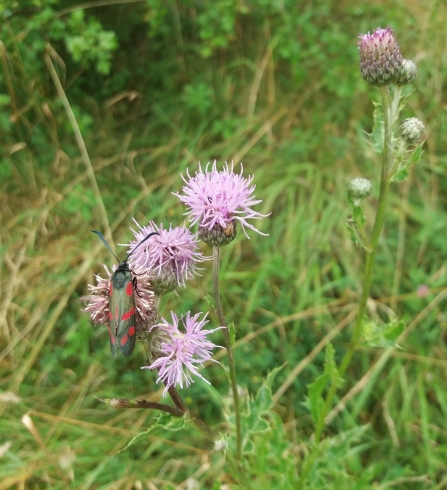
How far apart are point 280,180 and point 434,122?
143cm

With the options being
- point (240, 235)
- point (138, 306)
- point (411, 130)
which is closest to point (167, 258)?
point (138, 306)

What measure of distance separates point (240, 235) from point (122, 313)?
2172mm

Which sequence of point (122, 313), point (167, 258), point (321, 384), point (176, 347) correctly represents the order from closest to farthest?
1. point (122, 313)
2. point (176, 347)
3. point (167, 258)
4. point (321, 384)

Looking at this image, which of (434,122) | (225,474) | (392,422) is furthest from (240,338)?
(434,122)

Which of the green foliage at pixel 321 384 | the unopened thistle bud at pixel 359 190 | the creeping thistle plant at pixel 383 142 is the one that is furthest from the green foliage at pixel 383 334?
the unopened thistle bud at pixel 359 190

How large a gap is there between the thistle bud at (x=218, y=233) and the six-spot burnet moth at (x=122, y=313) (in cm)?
30

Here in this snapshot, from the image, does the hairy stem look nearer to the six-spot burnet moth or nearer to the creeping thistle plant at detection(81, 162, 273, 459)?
the creeping thistle plant at detection(81, 162, 273, 459)

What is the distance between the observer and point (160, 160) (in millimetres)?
4379

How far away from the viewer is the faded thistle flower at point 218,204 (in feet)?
5.60

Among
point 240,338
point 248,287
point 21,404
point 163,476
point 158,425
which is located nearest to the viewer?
point 158,425

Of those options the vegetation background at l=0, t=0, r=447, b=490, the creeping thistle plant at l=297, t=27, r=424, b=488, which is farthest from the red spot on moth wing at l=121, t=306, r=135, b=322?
the vegetation background at l=0, t=0, r=447, b=490

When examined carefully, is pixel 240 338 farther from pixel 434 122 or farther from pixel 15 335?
pixel 434 122

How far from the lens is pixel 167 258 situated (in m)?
1.84

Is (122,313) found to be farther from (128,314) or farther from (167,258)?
(167,258)
